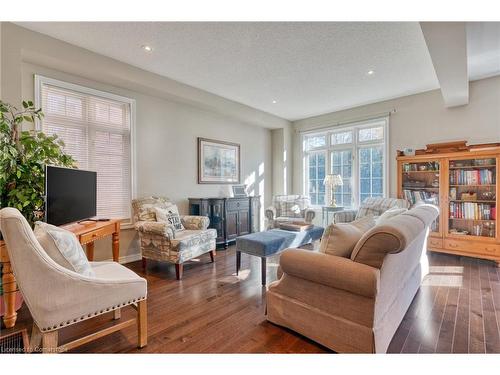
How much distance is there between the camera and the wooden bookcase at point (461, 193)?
3529mm

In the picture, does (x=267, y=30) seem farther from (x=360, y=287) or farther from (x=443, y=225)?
(x=443, y=225)

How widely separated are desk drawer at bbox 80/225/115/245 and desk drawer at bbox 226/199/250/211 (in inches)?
82.2

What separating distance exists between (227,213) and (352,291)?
3195 millimetres

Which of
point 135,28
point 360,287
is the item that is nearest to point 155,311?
point 360,287

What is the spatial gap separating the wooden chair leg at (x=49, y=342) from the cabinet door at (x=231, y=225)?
3.16 metres

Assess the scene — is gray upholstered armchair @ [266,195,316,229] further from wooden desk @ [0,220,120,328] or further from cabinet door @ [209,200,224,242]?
wooden desk @ [0,220,120,328]

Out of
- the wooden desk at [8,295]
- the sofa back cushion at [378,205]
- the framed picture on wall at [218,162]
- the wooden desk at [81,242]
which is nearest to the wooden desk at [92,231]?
the wooden desk at [81,242]

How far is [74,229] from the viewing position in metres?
2.45

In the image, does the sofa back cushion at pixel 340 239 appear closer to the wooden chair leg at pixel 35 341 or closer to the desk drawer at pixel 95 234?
the wooden chair leg at pixel 35 341

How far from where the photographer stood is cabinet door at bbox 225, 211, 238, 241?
178 inches

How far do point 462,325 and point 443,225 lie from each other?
2.36 meters

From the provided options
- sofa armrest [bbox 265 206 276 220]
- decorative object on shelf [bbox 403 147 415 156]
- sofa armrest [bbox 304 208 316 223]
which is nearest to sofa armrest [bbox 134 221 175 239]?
sofa armrest [bbox 265 206 276 220]

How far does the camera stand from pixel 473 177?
3.72 m
